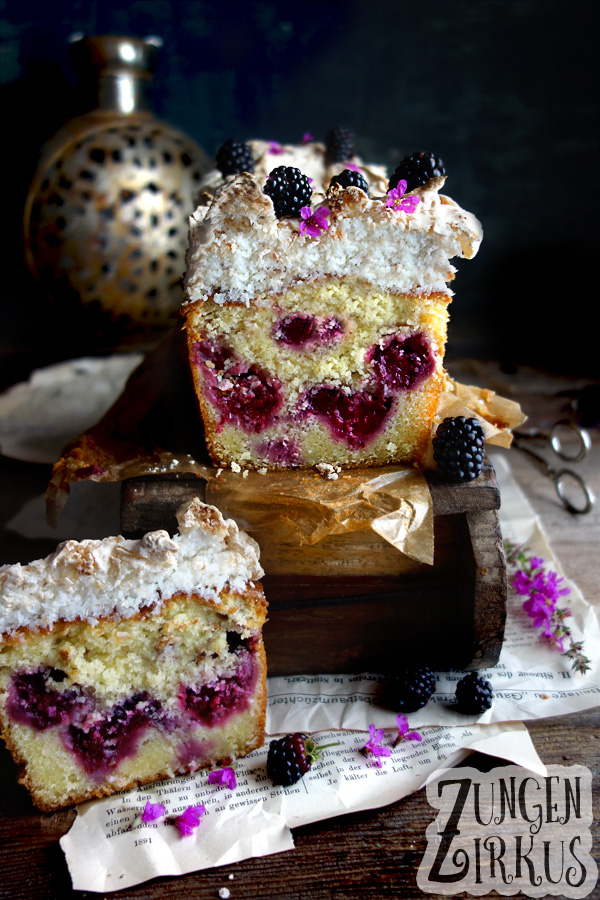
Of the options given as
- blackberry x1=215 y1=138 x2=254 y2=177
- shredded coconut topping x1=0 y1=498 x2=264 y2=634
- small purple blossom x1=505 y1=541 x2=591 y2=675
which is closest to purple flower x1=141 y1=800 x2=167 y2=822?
shredded coconut topping x1=0 y1=498 x2=264 y2=634

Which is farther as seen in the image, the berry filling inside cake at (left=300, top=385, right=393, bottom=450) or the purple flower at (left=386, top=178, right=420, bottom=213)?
the berry filling inside cake at (left=300, top=385, right=393, bottom=450)

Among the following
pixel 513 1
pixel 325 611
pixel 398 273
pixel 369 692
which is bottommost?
pixel 369 692

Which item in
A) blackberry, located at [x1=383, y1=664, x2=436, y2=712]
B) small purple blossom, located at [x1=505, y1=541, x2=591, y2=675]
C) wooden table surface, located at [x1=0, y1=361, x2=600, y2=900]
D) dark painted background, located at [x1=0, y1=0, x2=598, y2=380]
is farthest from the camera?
dark painted background, located at [x1=0, y1=0, x2=598, y2=380]

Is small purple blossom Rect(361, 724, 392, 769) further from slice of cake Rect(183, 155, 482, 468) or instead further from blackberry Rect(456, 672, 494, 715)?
slice of cake Rect(183, 155, 482, 468)

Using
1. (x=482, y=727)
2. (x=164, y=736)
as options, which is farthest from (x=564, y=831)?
(x=164, y=736)

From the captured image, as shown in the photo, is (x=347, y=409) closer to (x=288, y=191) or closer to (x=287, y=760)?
Answer: (x=288, y=191)

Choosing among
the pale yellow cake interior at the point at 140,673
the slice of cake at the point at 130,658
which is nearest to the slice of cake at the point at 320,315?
the slice of cake at the point at 130,658

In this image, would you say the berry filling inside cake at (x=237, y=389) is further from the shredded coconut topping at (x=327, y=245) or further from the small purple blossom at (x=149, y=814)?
the small purple blossom at (x=149, y=814)

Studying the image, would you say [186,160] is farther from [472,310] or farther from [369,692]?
[369,692]
